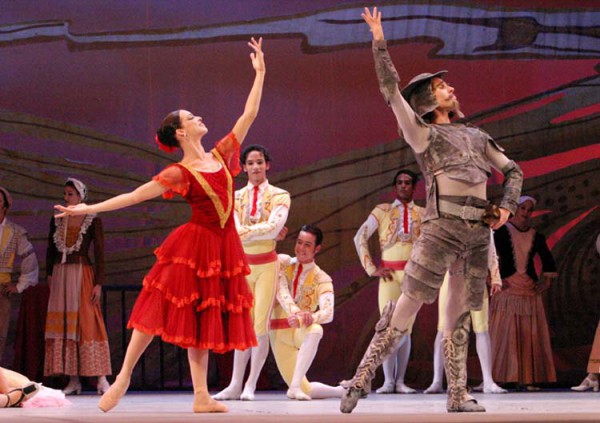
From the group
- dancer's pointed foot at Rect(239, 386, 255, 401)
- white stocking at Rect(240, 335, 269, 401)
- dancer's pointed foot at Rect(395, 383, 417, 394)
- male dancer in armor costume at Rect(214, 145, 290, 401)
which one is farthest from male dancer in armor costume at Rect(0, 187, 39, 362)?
dancer's pointed foot at Rect(395, 383, 417, 394)

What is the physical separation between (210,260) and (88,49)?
4080 millimetres

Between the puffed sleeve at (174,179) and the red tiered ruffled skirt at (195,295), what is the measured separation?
176 mm

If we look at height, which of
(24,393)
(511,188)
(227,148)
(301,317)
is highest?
(227,148)

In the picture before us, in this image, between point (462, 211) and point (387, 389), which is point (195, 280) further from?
point (387, 389)

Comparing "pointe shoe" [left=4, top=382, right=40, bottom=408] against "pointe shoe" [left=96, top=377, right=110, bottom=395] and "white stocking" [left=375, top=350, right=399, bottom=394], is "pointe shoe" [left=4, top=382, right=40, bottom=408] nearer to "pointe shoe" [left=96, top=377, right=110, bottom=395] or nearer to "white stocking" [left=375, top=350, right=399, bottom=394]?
"pointe shoe" [left=96, top=377, right=110, bottom=395]

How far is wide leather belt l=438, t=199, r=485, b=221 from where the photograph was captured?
4344 mm

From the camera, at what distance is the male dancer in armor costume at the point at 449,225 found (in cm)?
436

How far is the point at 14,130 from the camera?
823cm

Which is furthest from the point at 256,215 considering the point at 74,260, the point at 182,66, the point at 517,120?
the point at 517,120

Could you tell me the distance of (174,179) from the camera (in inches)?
187

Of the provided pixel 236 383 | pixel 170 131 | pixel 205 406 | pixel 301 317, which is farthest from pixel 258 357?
pixel 170 131

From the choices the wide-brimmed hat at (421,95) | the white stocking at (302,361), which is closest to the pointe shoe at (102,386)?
the white stocking at (302,361)

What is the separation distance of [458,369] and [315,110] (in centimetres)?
Result: 423

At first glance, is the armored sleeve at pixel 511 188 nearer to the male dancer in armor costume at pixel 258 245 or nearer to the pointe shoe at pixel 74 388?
the male dancer in armor costume at pixel 258 245
